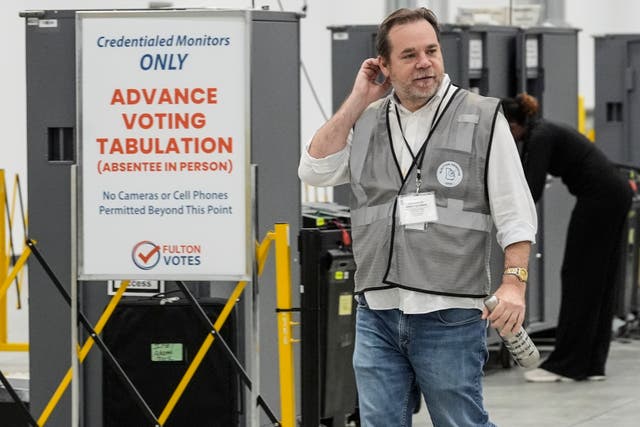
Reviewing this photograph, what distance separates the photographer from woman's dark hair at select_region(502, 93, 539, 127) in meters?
8.55

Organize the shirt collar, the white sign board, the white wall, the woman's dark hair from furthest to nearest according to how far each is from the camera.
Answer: the white wall < the woman's dark hair < the white sign board < the shirt collar

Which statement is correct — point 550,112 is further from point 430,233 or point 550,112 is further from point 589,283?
point 430,233

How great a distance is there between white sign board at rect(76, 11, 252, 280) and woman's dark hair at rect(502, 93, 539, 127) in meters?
3.50

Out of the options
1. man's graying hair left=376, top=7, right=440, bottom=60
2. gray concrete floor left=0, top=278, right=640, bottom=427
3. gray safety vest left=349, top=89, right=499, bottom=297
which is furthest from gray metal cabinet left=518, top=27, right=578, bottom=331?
gray safety vest left=349, top=89, right=499, bottom=297

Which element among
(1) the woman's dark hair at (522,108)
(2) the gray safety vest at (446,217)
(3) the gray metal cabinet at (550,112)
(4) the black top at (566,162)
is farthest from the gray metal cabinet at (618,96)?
(2) the gray safety vest at (446,217)

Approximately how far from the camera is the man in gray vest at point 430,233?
427 cm

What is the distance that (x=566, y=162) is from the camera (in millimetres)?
8938

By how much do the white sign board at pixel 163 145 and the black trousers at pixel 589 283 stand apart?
13.9 ft

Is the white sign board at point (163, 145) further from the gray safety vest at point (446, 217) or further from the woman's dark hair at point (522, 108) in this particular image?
the woman's dark hair at point (522, 108)

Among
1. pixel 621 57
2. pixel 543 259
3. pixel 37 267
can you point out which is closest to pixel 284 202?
pixel 37 267

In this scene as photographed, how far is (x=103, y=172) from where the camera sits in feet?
17.7

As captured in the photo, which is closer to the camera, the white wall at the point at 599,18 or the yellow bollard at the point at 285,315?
the yellow bollard at the point at 285,315

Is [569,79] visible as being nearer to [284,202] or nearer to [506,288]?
[284,202]

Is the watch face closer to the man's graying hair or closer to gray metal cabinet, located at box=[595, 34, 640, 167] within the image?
the man's graying hair
